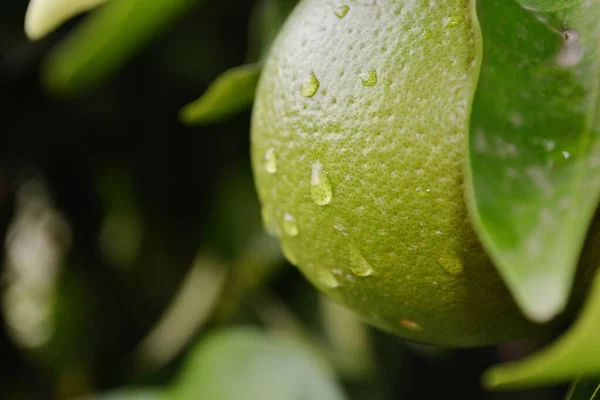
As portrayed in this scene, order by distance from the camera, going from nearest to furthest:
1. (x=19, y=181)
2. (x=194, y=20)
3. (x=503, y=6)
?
(x=503, y=6), (x=194, y=20), (x=19, y=181)

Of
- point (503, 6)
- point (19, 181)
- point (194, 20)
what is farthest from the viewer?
point (19, 181)

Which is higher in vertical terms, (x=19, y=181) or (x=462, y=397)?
(x=19, y=181)

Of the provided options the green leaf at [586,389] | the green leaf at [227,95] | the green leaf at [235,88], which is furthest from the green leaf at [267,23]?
the green leaf at [586,389]

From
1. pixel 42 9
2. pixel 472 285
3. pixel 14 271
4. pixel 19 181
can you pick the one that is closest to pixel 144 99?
pixel 19 181

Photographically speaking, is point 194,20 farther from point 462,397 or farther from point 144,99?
point 462,397

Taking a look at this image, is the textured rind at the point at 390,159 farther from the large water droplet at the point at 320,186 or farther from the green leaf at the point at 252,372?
the green leaf at the point at 252,372

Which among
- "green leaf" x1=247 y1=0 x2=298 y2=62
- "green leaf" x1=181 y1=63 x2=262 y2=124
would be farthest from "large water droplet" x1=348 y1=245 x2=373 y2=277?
"green leaf" x1=247 y1=0 x2=298 y2=62

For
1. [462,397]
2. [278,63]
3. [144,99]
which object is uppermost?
[278,63]
